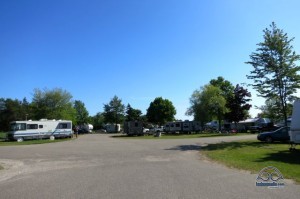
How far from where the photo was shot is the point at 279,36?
Answer: 30172mm

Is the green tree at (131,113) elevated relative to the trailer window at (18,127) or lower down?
elevated

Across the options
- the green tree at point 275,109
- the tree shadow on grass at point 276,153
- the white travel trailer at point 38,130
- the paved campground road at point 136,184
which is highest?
the green tree at point 275,109

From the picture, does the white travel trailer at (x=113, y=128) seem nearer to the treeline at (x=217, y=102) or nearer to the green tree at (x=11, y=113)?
the treeline at (x=217, y=102)

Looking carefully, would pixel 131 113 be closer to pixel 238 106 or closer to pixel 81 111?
pixel 81 111

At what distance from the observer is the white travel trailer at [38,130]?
→ 43.1 m

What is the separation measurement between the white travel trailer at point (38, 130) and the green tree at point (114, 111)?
46162 mm

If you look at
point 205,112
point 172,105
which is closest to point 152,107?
point 172,105

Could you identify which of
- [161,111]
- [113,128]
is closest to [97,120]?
[161,111]

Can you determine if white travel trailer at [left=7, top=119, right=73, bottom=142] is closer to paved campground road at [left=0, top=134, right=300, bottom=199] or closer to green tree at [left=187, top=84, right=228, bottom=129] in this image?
paved campground road at [left=0, top=134, right=300, bottom=199]

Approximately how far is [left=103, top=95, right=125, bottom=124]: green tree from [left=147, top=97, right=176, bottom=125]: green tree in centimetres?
1436

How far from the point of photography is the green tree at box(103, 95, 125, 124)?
316 ft

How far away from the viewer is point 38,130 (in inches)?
1781

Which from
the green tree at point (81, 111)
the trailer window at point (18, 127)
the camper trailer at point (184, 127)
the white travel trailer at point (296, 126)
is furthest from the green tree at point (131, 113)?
the white travel trailer at point (296, 126)

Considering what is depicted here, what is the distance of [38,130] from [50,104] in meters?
31.6
